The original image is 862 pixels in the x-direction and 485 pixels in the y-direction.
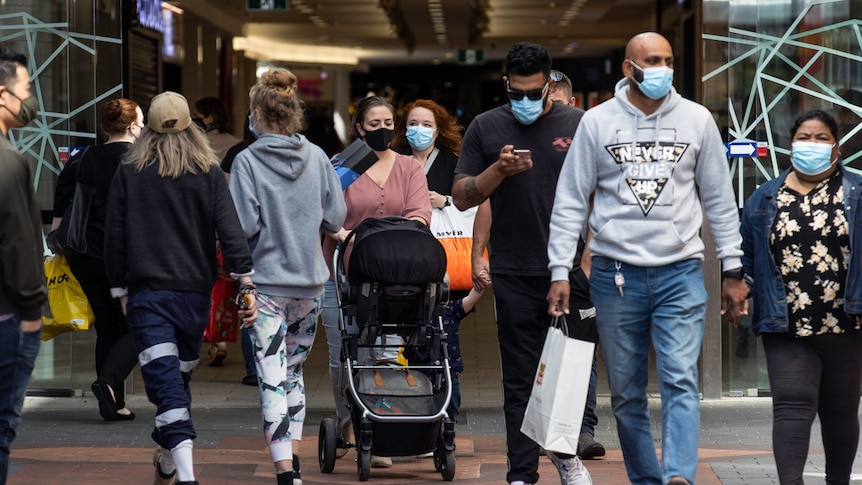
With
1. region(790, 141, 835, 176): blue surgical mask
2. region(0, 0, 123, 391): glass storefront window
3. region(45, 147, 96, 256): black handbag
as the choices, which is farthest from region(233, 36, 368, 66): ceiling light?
region(790, 141, 835, 176): blue surgical mask

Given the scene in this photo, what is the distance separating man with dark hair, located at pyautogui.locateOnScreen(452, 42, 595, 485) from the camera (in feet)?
18.5

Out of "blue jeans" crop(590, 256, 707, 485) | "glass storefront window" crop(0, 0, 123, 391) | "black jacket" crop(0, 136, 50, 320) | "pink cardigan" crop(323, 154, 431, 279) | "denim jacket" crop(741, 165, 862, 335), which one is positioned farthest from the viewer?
"glass storefront window" crop(0, 0, 123, 391)

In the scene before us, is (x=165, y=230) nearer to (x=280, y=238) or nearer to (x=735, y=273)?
(x=280, y=238)

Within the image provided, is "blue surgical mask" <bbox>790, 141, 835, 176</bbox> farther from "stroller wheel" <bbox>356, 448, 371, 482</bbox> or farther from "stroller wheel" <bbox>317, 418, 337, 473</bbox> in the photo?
"stroller wheel" <bbox>317, 418, 337, 473</bbox>

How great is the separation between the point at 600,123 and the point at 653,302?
714mm

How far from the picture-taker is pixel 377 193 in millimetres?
6875

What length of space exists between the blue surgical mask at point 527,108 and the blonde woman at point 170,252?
4.11ft

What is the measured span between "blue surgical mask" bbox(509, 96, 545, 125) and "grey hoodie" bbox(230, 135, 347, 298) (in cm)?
99

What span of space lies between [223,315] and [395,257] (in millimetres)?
3061

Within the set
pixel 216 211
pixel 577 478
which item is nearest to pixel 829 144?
pixel 577 478

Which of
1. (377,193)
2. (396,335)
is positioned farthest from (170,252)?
(377,193)

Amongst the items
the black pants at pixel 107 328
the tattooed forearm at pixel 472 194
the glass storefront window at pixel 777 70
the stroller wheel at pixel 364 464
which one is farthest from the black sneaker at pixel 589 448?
the black pants at pixel 107 328

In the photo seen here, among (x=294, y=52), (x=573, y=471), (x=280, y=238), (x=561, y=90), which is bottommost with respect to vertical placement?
(x=573, y=471)

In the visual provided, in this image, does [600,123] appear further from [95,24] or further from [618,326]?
[95,24]
